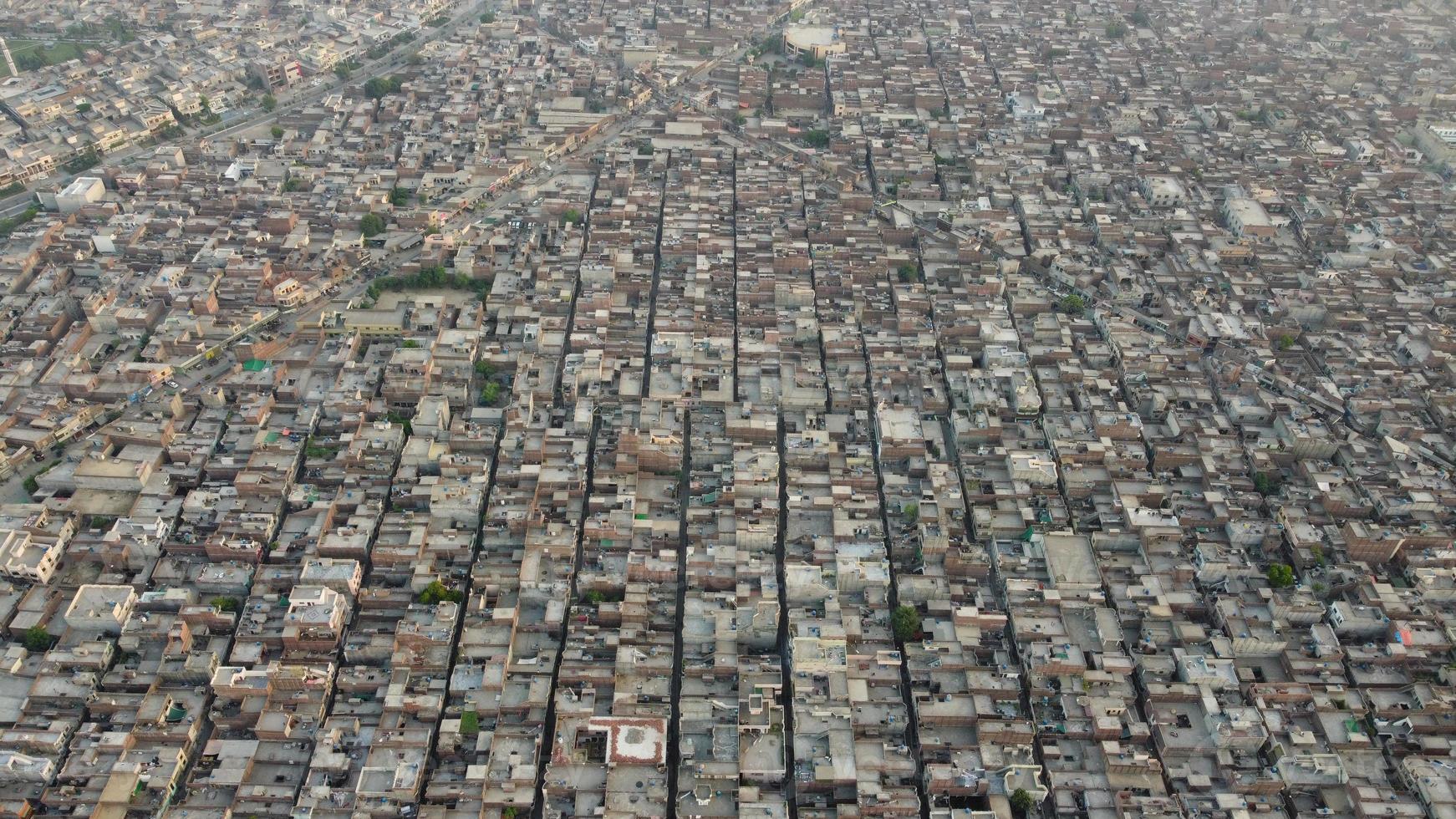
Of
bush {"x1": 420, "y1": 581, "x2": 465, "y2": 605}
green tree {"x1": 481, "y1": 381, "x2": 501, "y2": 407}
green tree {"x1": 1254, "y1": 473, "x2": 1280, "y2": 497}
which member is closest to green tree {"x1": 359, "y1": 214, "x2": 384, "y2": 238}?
green tree {"x1": 481, "y1": 381, "x2": 501, "y2": 407}

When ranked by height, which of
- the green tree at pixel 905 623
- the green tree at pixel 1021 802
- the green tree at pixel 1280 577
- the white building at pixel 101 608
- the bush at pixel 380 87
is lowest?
the white building at pixel 101 608

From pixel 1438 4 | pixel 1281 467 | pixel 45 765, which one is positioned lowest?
pixel 45 765

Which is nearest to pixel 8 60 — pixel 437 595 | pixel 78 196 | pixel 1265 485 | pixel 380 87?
pixel 78 196

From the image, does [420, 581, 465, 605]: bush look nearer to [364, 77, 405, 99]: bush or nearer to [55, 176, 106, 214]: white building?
[55, 176, 106, 214]: white building

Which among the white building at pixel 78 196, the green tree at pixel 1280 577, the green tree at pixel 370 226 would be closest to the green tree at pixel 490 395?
the green tree at pixel 370 226

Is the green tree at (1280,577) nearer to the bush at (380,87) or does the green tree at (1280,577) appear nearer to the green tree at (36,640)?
the green tree at (36,640)

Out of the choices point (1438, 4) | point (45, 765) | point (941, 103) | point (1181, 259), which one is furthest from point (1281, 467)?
point (1438, 4)

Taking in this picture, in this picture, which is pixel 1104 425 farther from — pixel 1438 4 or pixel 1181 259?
pixel 1438 4

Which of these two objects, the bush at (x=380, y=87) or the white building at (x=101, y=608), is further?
the bush at (x=380, y=87)
